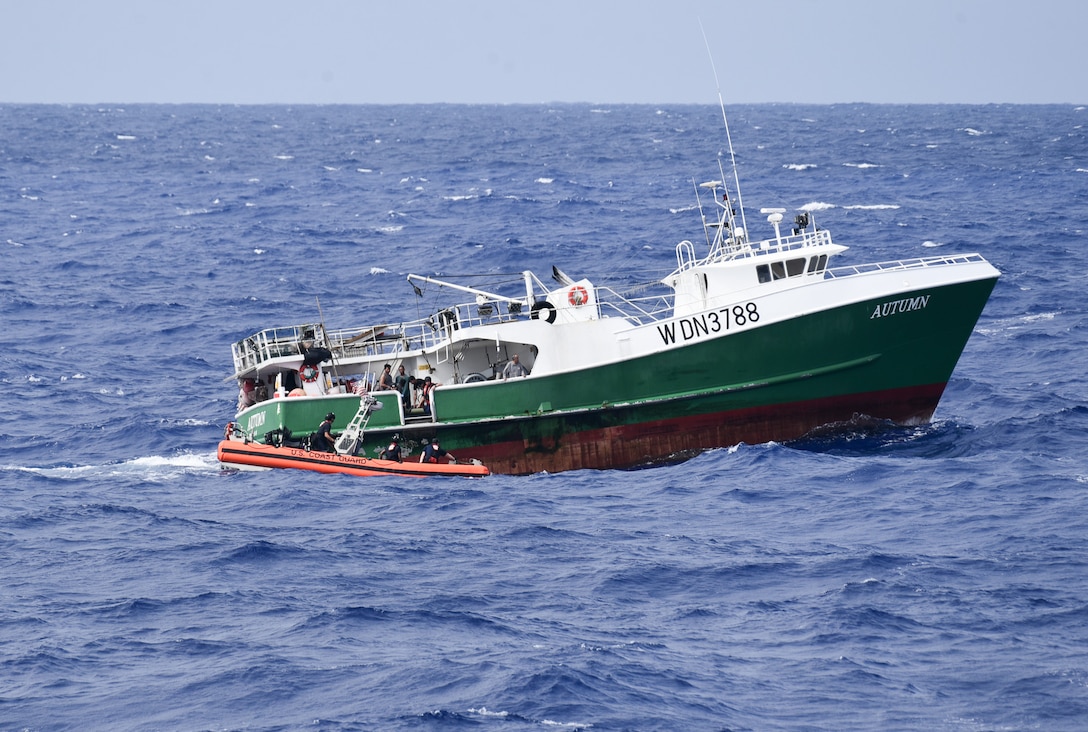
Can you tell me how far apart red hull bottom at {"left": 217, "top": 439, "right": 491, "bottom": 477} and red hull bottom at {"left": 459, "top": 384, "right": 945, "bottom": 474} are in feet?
6.31

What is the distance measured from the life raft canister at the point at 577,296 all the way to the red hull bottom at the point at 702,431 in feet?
10.5

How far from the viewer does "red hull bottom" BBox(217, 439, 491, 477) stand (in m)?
32.3

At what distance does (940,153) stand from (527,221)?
51.6 meters

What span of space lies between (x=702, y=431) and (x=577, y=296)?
4.49 meters

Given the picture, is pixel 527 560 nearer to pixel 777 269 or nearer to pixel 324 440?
pixel 324 440

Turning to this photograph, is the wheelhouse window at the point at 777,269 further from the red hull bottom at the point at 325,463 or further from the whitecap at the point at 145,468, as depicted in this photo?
the whitecap at the point at 145,468

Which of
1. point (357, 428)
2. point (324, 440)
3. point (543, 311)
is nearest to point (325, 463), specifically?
point (324, 440)

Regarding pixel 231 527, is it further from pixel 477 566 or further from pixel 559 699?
pixel 559 699

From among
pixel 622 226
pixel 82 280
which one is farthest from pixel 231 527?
pixel 622 226

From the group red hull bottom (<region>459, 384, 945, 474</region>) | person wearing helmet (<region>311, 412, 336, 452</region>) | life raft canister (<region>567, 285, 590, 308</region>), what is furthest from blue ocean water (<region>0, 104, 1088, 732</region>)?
life raft canister (<region>567, 285, 590, 308</region>)

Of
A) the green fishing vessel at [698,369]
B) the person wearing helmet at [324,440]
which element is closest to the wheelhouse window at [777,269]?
the green fishing vessel at [698,369]

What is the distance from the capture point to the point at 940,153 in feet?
371

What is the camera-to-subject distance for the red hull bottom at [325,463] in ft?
106

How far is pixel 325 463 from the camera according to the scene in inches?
1296
